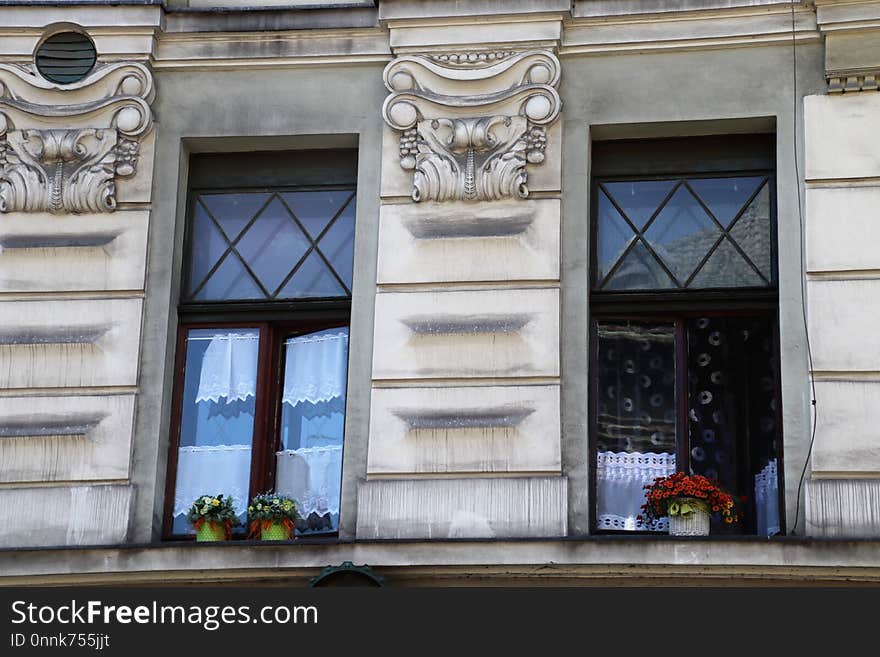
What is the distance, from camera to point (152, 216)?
18.1 meters

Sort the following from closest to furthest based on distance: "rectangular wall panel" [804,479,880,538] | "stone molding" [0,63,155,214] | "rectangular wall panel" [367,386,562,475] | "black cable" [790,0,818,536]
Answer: "rectangular wall panel" [804,479,880,538], "black cable" [790,0,818,536], "rectangular wall panel" [367,386,562,475], "stone molding" [0,63,155,214]

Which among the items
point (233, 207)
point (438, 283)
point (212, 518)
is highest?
point (233, 207)

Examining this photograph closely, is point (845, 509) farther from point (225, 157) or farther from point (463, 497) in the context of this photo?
point (225, 157)

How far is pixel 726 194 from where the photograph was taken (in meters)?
18.0

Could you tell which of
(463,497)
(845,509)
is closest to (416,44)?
(463,497)

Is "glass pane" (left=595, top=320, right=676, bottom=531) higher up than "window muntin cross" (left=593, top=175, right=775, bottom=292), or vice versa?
"window muntin cross" (left=593, top=175, right=775, bottom=292)

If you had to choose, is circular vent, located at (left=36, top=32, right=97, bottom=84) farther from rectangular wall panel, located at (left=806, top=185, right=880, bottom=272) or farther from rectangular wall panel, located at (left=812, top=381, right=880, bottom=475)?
rectangular wall panel, located at (left=812, top=381, right=880, bottom=475)

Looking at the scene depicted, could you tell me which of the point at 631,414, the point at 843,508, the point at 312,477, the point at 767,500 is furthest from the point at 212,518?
the point at 843,508

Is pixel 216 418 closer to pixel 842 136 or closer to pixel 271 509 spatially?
pixel 271 509

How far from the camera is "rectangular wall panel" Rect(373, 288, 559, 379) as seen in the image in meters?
17.2

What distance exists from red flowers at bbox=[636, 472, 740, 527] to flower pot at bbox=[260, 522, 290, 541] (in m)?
2.89

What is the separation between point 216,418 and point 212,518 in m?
1.04

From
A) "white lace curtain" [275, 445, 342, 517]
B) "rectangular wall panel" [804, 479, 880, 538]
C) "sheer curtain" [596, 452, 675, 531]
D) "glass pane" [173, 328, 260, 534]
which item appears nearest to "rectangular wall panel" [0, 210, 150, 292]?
"glass pane" [173, 328, 260, 534]

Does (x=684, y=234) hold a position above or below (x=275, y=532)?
above
